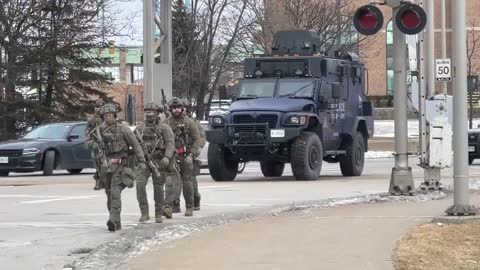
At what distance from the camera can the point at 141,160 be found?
11312 millimetres

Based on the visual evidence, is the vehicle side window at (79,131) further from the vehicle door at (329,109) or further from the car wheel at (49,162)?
the vehicle door at (329,109)

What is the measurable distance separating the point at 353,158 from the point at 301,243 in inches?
468

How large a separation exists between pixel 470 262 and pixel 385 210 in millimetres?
4518

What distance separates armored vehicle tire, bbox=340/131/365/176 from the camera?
2147cm

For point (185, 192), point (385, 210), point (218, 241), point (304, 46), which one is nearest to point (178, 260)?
point (218, 241)

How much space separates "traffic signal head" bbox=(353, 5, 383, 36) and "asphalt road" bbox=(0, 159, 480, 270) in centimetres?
337

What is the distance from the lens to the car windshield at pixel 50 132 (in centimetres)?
2372

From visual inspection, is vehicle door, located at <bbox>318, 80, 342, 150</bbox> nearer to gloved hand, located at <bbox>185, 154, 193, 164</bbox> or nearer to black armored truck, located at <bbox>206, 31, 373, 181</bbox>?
black armored truck, located at <bbox>206, 31, 373, 181</bbox>

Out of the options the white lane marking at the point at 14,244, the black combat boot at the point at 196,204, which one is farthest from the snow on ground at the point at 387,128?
the white lane marking at the point at 14,244

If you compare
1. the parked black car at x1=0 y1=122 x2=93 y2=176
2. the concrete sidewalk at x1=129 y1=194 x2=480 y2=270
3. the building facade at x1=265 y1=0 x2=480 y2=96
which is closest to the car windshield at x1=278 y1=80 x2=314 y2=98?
the parked black car at x1=0 y1=122 x2=93 y2=176

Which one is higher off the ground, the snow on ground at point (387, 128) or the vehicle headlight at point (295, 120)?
the vehicle headlight at point (295, 120)

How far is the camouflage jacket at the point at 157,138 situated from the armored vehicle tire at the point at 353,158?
10101 mm

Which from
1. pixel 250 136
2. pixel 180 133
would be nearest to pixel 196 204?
pixel 180 133

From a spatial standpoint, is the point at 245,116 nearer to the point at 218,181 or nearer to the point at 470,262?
the point at 218,181
